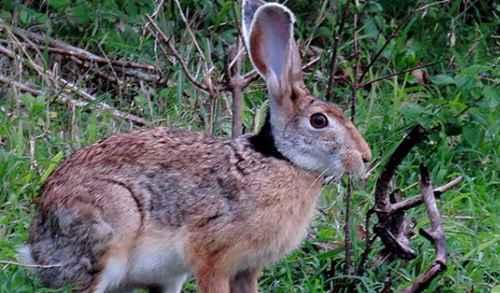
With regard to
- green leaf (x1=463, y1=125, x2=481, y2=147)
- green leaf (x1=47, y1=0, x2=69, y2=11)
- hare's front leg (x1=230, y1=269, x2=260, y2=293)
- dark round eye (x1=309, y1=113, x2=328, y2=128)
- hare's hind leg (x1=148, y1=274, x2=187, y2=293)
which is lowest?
hare's hind leg (x1=148, y1=274, x2=187, y2=293)

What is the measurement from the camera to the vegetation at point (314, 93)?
21.2ft

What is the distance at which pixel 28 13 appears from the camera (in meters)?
8.42

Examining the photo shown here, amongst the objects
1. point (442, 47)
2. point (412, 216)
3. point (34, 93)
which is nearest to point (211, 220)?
point (412, 216)

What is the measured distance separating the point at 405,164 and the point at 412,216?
556mm

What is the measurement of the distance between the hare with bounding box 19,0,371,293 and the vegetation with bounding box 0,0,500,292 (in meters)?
0.29

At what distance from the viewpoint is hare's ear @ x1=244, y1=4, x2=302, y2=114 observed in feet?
20.0

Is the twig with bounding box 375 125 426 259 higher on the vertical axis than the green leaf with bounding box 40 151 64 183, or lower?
higher

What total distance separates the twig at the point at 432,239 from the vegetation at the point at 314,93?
13.9 inches

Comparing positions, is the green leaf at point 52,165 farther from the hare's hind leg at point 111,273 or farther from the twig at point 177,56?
the hare's hind leg at point 111,273

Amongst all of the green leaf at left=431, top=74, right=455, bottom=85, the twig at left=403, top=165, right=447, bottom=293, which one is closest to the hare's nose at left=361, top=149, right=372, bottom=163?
the twig at left=403, top=165, right=447, bottom=293

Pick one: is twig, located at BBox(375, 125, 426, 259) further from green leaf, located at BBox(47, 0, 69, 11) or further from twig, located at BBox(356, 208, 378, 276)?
green leaf, located at BBox(47, 0, 69, 11)

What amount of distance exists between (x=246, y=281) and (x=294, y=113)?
0.74 meters

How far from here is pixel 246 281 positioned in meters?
6.07

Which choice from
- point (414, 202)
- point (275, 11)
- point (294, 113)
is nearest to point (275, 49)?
point (275, 11)
